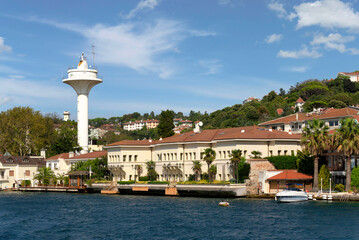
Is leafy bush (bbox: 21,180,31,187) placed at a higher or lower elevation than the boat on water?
higher

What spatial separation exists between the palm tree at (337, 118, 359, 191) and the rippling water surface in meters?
6.23

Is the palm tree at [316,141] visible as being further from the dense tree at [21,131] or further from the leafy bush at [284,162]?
the dense tree at [21,131]

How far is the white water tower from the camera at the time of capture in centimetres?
12531

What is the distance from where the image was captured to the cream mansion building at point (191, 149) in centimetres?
8469

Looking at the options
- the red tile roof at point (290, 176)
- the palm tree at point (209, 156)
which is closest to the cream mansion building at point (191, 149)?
the palm tree at point (209, 156)

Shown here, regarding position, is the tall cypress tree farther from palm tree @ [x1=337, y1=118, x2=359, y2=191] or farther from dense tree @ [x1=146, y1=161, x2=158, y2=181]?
palm tree @ [x1=337, y1=118, x2=359, y2=191]

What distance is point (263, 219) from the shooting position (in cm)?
5250

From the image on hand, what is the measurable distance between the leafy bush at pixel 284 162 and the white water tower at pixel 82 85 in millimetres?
56419

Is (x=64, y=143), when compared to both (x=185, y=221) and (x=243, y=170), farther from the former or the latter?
(x=185, y=221)

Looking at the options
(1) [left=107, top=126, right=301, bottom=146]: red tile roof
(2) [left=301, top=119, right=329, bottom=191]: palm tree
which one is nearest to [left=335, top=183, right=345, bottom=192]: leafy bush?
(2) [left=301, top=119, right=329, bottom=191]: palm tree

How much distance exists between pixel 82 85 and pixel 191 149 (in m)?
42.7

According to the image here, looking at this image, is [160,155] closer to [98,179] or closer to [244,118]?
[98,179]

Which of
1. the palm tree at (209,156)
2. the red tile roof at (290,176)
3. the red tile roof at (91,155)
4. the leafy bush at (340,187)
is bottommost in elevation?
the leafy bush at (340,187)

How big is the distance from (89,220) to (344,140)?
102 feet
